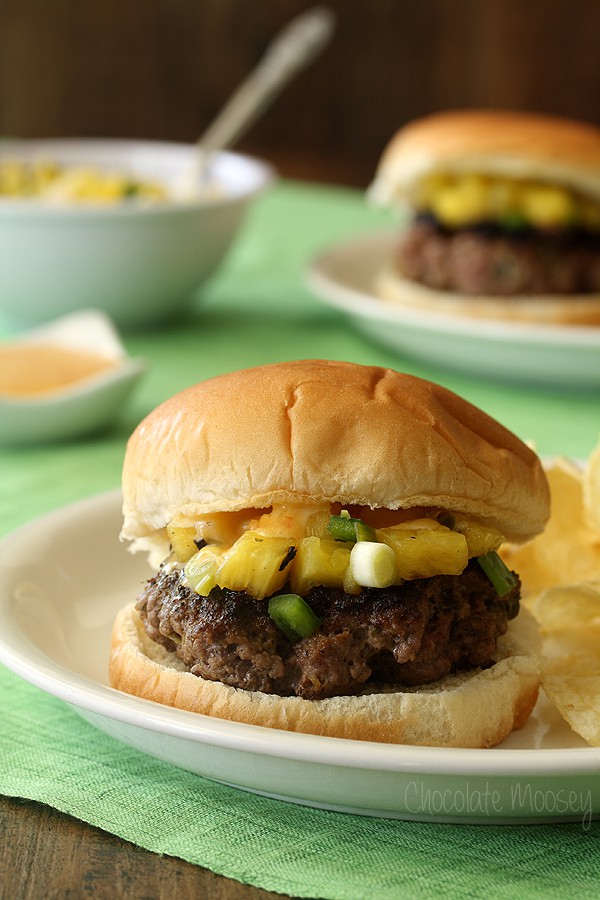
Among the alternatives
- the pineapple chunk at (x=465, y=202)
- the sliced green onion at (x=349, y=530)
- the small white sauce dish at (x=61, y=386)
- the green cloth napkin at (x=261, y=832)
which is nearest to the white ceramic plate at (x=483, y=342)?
the pineapple chunk at (x=465, y=202)

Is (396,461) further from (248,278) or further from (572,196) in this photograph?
(248,278)

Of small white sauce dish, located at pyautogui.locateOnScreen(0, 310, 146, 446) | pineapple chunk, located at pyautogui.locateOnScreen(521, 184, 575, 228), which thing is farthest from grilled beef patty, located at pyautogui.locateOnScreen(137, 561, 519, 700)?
pineapple chunk, located at pyautogui.locateOnScreen(521, 184, 575, 228)

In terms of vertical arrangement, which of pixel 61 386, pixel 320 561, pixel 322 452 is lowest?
pixel 61 386

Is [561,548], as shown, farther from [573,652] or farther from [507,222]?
[507,222]

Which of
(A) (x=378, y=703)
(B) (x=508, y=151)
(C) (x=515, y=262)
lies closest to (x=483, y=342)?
(C) (x=515, y=262)

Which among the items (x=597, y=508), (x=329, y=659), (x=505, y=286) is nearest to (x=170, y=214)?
Result: (x=505, y=286)

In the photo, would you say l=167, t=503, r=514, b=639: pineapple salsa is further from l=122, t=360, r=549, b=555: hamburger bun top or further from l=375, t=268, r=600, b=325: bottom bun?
l=375, t=268, r=600, b=325: bottom bun

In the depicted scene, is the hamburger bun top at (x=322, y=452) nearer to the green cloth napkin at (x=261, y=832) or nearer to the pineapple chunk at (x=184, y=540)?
the pineapple chunk at (x=184, y=540)
